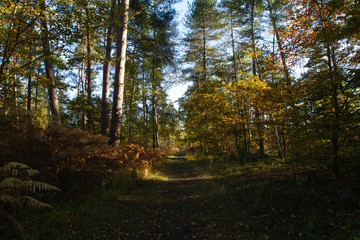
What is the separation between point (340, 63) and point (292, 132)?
196 cm

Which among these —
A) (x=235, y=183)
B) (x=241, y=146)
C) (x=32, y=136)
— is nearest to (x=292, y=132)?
(x=235, y=183)

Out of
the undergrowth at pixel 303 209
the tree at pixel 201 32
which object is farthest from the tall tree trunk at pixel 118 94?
the tree at pixel 201 32

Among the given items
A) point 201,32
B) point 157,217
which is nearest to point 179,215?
point 157,217

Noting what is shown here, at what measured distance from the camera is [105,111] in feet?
25.8

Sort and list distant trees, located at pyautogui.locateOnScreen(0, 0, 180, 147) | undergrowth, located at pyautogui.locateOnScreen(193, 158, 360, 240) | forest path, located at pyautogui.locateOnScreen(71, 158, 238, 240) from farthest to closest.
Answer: distant trees, located at pyautogui.locateOnScreen(0, 0, 180, 147) → forest path, located at pyautogui.locateOnScreen(71, 158, 238, 240) → undergrowth, located at pyautogui.locateOnScreen(193, 158, 360, 240)

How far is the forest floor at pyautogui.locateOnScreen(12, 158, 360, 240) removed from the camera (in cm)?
278

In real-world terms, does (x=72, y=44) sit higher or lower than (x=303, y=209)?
higher

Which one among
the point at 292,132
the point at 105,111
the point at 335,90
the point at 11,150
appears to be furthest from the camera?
the point at 105,111

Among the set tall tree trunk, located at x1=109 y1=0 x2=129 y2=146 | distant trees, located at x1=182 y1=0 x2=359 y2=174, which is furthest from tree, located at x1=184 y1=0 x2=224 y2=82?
tall tree trunk, located at x1=109 y1=0 x2=129 y2=146

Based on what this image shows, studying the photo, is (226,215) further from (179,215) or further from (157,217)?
(157,217)

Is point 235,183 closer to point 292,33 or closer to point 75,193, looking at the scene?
point 75,193

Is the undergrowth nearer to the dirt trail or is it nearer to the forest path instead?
the forest path

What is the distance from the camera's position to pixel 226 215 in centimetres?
366

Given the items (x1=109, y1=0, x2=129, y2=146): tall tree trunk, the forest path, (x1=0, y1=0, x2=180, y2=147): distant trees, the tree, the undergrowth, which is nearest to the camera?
the undergrowth
